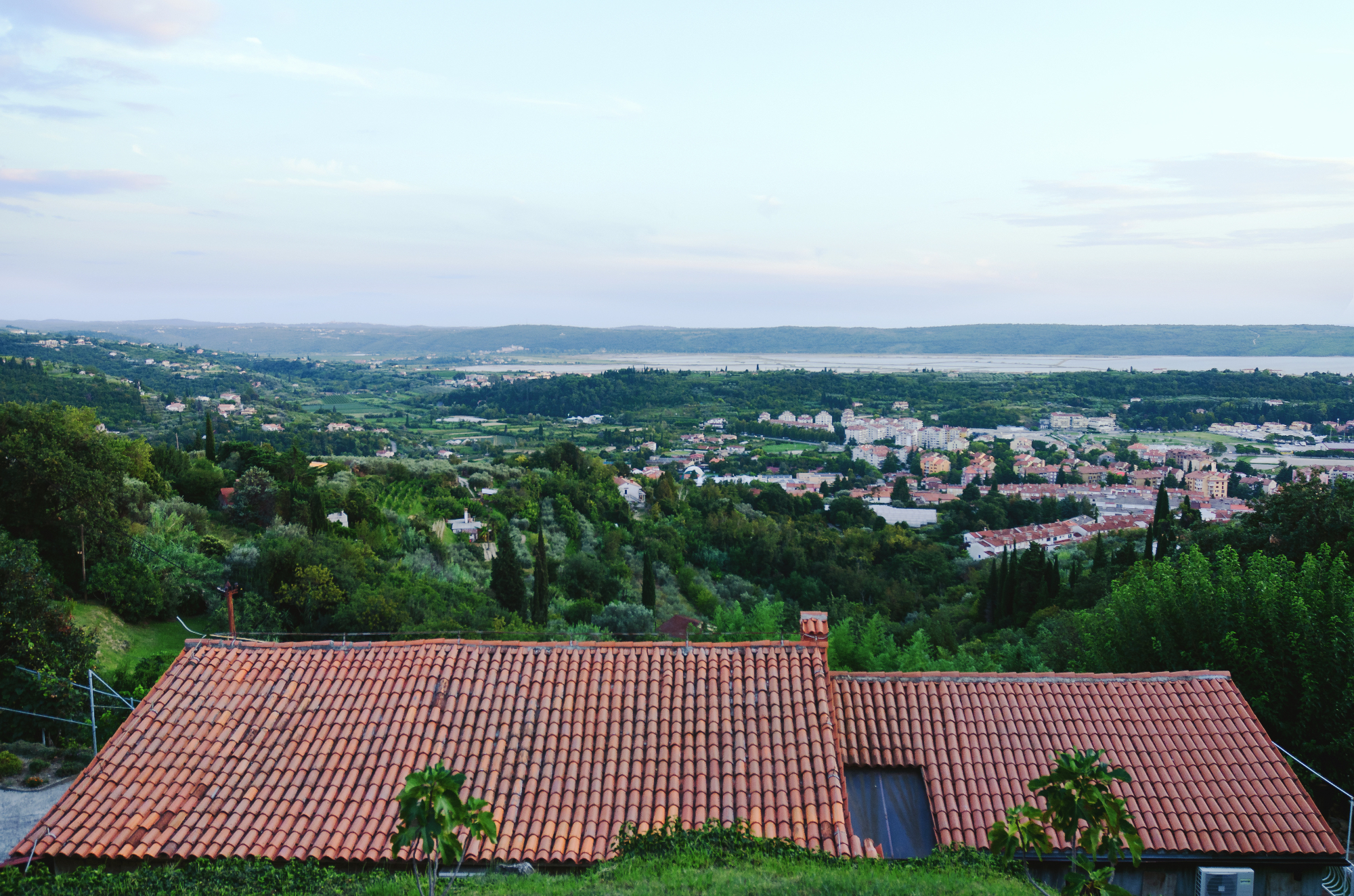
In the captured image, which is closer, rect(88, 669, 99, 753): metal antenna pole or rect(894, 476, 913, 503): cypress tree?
rect(88, 669, 99, 753): metal antenna pole

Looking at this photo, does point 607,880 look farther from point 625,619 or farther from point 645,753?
point 625,619

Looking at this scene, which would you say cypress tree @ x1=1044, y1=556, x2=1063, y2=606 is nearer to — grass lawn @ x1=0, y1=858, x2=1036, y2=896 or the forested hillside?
the forested hillside

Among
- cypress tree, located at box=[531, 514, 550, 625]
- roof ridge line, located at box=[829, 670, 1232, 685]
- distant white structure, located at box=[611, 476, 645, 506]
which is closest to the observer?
roof ridge line, located at box=[829, 670, 1232, 685]

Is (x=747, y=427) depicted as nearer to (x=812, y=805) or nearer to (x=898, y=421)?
(x=898, y=421)

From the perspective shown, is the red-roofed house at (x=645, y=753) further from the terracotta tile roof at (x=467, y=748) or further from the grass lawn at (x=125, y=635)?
the grass lawn at (x=125, y=635)

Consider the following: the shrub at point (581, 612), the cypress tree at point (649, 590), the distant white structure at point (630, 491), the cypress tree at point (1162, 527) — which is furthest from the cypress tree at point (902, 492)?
the shrub at point (581, 612)

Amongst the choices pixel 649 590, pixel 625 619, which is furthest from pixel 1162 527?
pixel 625 619

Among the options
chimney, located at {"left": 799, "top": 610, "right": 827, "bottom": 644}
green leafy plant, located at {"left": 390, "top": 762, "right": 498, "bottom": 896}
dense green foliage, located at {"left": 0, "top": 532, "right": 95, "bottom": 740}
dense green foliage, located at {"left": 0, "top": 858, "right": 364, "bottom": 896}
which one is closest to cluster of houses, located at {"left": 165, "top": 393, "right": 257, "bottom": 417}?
dense green foliage, located at {"left": 0, "top": 532, "right": 95, "bottom": 740}

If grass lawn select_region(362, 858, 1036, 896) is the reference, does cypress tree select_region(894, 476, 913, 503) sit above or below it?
below
